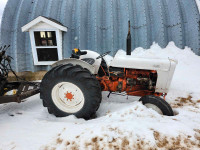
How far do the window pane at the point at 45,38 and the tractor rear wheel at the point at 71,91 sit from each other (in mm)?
3072

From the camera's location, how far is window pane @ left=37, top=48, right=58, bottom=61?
16.2 feet

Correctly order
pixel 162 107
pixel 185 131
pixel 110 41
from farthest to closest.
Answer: pixel 110 41, pixel 162 107, pixel 185 131

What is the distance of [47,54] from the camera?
503cm

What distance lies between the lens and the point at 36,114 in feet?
8.10

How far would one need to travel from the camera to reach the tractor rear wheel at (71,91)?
7.00 feet

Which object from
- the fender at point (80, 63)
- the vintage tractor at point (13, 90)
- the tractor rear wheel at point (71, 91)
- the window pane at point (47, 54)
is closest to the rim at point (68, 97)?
the tractor rear wheel at point (71, 91)

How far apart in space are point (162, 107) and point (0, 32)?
21.3ft

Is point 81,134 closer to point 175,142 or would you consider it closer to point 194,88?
point 175,142

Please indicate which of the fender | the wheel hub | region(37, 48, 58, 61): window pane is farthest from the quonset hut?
the wheel hub

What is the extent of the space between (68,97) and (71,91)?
12cm

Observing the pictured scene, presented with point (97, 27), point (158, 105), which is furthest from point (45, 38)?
point (158, 105)

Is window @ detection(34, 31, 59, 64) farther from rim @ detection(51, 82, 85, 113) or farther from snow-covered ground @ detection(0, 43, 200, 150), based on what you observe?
rim @ detection(51, 82, 85, 113)

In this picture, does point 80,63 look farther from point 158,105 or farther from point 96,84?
point 158,105

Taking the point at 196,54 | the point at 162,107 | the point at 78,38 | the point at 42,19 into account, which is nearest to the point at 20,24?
the point at 42,19
